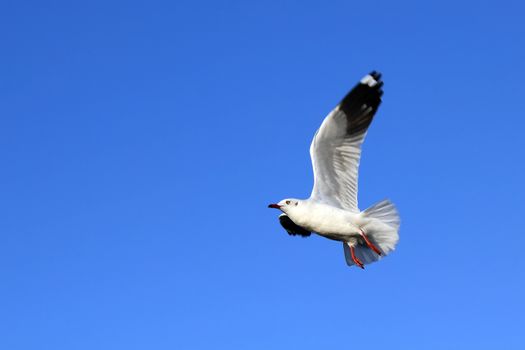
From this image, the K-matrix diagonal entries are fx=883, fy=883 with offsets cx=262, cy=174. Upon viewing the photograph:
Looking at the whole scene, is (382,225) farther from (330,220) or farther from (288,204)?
(288,204)

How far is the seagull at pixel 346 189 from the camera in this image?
43.4ft

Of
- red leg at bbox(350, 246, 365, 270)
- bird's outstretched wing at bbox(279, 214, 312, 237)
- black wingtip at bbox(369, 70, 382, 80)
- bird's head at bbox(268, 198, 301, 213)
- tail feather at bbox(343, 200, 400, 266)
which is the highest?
black wingtip at bbox(369, 70, 382, 80)

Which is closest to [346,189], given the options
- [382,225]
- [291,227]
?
[382,225]

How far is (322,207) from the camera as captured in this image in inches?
526

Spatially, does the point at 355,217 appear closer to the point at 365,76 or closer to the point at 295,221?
the point at 295,221

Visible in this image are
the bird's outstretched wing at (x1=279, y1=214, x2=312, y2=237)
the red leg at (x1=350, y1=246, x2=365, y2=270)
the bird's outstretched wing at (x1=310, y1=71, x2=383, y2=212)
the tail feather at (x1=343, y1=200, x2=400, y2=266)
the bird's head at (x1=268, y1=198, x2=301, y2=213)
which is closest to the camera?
the bird's outstretched wing at (x1=310, y1=71, x2=383, y2=212)

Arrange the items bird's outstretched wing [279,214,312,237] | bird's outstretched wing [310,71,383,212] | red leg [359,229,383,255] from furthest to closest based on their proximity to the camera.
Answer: bird's outstretched wing [279,214,312,237], red leg [359,229,383,255], bird's outstretched wing [310,71,383,212]

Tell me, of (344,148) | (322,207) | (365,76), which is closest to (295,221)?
(322,207)

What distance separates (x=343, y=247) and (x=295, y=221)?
1.02 metres

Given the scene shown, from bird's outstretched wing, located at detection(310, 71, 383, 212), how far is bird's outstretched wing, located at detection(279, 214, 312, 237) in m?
1.27

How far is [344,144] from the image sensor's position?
13383 millimetres

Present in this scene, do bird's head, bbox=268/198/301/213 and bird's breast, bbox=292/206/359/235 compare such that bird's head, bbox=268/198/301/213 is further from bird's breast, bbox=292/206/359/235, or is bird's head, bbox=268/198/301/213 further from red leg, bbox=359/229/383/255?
red leg, bbox=359/229/383/255

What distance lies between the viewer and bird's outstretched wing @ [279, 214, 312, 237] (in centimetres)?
1473

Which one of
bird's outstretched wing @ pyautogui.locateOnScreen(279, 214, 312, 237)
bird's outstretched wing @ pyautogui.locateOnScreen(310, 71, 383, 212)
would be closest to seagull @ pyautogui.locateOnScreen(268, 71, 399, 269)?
bird's outstretched wing @ pyautogui.locateOnScreen(310, 71, 383, 212)
